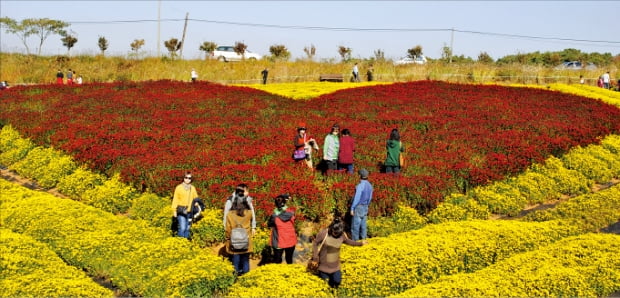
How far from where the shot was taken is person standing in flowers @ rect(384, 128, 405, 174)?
1545 centimetres

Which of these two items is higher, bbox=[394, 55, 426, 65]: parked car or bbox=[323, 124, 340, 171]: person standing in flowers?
bbox=[394, 55, 426, 65]: parked car

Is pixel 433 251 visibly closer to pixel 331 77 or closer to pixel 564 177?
pixel 564 177

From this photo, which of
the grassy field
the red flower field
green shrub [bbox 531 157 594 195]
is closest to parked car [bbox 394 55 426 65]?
the grassy field

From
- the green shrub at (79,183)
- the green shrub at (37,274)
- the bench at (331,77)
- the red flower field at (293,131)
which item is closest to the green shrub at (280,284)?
the green shrub at (37,274)

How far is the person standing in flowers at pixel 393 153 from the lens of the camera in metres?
15.4

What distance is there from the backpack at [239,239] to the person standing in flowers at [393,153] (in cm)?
604

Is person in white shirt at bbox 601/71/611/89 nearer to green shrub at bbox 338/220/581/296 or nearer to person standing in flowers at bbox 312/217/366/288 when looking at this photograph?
Answer: green shrub at bbox 338/220/581/296

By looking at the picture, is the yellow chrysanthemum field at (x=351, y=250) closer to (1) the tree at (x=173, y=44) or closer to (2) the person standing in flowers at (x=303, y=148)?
(2) the person standing in flowers at (x=303, y=148)

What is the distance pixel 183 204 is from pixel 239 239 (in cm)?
216

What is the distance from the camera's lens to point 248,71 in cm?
4466

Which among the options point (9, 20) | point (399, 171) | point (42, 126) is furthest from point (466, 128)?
point (9, 20)

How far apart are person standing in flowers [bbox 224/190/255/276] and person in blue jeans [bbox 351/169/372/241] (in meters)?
2.35

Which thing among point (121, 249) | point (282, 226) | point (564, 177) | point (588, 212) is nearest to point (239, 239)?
point (282, 226)

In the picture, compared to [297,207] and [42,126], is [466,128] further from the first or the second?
[42,126]
